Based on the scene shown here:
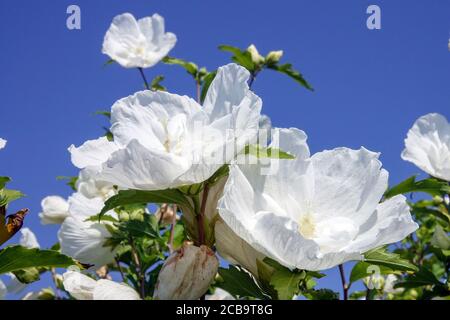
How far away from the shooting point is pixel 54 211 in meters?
2.34

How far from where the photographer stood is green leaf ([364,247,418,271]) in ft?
2.69

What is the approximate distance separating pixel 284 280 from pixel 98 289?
0.84 feet

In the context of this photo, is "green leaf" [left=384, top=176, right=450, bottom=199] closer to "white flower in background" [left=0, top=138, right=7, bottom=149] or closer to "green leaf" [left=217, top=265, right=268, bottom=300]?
"green leaf" [left=217, top=265, right=268, bottom=300]

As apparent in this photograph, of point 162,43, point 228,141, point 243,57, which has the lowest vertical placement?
point 228,141

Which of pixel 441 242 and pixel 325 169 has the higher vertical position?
pixel 325 169

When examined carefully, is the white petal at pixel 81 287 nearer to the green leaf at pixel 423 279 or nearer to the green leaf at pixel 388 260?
the green leaf at pixel 388 260

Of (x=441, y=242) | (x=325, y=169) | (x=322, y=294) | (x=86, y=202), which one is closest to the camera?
(x=325, y=169)

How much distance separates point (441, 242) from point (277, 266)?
1105mm

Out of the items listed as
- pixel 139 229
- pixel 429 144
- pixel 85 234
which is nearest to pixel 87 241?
pixel 85 234

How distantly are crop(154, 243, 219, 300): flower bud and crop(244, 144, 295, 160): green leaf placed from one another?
5.5 inches

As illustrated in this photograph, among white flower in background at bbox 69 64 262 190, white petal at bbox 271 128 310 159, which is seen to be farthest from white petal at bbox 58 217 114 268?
white petal at bbox 271 128 310 159
